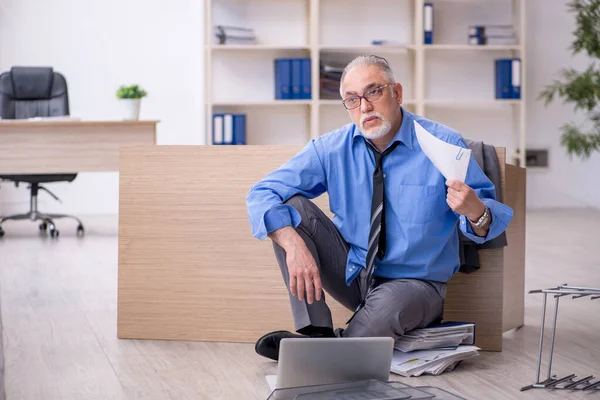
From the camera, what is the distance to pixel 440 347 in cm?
236

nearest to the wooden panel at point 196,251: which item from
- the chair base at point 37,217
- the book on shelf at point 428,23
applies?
the chair base at point 37,217

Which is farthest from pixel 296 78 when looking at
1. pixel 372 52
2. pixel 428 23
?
pixel 428 23

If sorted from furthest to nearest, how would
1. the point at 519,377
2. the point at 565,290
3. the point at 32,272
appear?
the point at 32,272
the point at 519,377
the point at 565,290

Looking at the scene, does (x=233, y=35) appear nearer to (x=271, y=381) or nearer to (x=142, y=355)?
(x=142, y=355)

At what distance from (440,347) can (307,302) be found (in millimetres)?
401

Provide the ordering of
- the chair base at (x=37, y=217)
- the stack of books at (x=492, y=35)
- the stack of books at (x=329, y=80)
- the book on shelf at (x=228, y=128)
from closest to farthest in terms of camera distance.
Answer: the chair base at (x=37, y=217) → the book on shelf at (x=228, y=128) → the stack of books at (x=329, y=80) → the stack of books at (x=492, y=35)

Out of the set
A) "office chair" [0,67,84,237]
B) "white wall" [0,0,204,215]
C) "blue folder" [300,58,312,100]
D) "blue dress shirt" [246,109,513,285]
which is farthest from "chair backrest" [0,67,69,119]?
"blue dress shirt" [246,109,513,285]

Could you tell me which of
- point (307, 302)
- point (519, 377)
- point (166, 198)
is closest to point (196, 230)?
point (166, 198)

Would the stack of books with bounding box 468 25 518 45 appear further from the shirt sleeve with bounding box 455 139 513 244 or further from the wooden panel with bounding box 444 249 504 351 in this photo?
the shirt sleeve with bounding box 455 139 513 244

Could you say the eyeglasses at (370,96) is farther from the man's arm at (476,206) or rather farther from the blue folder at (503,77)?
the blue folder at (503,77)

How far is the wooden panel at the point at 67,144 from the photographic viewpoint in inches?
222


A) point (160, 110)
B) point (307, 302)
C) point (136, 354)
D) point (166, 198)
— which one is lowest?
point (136, 354)

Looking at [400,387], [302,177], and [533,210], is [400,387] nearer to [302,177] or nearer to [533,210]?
[302,177]

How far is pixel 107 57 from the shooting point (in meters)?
7.27
